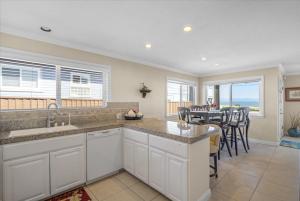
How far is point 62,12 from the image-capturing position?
1.96m

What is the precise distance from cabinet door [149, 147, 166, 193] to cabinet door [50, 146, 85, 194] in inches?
41.3

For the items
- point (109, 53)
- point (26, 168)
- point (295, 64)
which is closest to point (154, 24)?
point (109, 53)

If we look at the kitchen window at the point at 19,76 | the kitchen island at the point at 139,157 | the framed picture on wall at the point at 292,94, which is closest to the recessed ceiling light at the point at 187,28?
the kitchen island at the point at 139,157

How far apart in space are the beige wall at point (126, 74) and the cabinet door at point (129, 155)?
4.33ft

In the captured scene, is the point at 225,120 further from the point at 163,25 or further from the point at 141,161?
the point at 163,25

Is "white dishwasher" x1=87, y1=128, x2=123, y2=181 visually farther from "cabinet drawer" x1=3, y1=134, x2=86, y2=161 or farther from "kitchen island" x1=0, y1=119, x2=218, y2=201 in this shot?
"cabinet drawer" x1=3, y1=134, x2=86, y2=161

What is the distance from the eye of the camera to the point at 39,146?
1.92 meters

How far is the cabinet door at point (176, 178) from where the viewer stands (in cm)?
173

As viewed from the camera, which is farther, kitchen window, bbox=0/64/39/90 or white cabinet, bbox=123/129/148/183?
kitchen window, bbox=0/64/39/90

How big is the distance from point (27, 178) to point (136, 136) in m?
1.46

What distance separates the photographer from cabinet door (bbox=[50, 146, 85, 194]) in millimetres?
2035

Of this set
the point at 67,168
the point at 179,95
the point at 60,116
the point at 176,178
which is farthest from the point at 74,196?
the point at 179,95

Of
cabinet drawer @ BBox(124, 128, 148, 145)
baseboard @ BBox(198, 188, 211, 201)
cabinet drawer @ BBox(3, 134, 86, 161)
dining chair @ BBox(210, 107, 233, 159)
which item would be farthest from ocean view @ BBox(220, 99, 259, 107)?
cabinet drawer @ BBox(3, 134, 86, 161)

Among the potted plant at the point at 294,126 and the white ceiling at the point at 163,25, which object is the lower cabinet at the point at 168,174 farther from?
the potted plant at the point at 294,126
